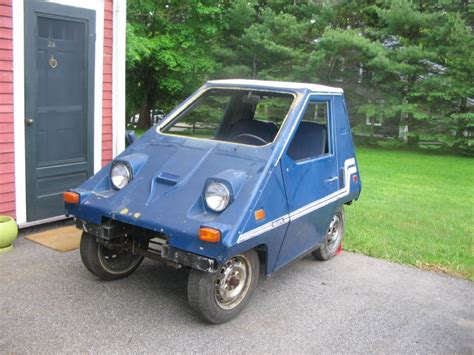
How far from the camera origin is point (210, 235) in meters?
3.33

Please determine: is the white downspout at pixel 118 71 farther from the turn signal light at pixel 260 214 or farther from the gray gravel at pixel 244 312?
the turn signal light at pixel 260 214

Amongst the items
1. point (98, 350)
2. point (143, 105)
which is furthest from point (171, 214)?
point (143, 105)

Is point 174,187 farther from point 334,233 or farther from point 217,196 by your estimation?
point 334,233

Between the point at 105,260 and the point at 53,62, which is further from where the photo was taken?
the point at 53,62

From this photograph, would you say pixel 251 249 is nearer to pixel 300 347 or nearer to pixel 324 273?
pixel 300 347

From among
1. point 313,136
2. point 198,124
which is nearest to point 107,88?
point 198,124

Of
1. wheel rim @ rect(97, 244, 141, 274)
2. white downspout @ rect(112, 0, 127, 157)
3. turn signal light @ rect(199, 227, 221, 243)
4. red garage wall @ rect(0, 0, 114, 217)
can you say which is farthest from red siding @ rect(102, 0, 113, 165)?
turn signal light @ rect(199, 227, 221, 243)

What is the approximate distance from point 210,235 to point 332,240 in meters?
2.52

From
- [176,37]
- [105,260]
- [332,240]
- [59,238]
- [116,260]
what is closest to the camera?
[105,260]

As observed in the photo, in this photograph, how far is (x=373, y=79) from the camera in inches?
722

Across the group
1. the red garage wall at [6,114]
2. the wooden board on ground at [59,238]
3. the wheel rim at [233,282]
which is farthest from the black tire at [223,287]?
the red garage wall at [6,114]

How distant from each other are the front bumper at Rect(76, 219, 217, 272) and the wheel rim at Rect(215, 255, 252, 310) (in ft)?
0.97

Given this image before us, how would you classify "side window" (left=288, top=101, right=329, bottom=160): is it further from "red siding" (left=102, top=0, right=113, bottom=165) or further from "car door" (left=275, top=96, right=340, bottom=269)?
"red siding" (left=102, top=0, right=113, bottom=165)

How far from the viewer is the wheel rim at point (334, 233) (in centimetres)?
545
